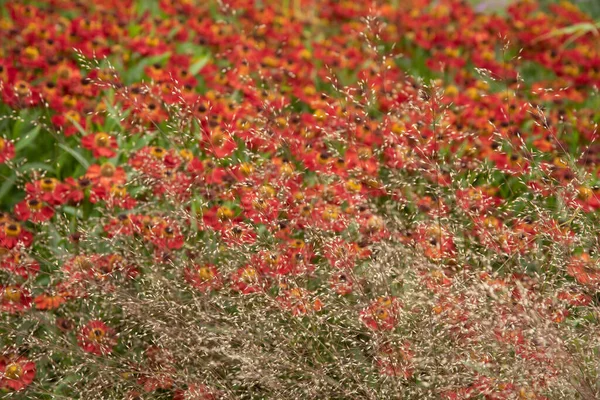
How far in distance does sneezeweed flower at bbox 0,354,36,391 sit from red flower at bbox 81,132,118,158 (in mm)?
928

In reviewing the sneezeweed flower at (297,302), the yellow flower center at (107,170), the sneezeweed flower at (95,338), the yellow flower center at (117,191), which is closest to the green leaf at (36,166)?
the yellow flower center at (107,170)

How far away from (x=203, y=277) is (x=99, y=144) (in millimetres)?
894

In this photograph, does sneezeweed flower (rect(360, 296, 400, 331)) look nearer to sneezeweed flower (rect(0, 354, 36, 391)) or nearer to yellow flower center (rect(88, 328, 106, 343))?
yellow flower center (rect(88, 328, 106, 343))

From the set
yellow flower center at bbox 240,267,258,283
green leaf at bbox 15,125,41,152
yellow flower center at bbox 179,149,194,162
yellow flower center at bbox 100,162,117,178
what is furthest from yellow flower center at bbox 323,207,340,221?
green leaf at bbox 15,125,41,152

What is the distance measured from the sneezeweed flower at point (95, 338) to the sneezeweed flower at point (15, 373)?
16 cm

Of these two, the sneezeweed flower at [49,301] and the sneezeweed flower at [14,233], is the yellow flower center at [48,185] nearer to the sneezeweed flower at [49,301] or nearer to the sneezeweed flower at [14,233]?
the sneezeweed flower at [14,233]

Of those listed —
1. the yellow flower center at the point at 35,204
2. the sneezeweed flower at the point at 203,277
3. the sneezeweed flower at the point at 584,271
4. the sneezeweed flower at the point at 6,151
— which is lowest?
the yellow flower center at the point at 35,204

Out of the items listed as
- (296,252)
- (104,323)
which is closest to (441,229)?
(296,252)

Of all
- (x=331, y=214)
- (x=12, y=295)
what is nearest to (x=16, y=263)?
(x=12, y=295)

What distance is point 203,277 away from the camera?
2.94 m

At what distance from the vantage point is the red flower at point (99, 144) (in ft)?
11.6

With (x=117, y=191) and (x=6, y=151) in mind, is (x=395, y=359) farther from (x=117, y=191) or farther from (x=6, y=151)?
(x=6, y=151)

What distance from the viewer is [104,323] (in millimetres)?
2881

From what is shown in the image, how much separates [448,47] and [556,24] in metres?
1.10
